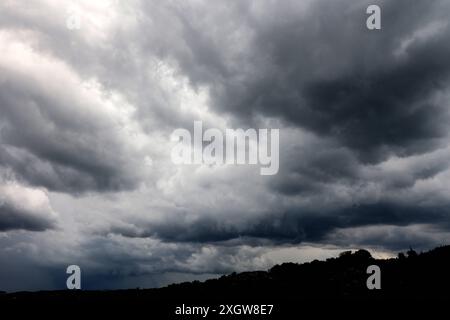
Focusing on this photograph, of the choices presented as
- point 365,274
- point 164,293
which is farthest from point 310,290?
point 164,293

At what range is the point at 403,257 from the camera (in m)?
68.2

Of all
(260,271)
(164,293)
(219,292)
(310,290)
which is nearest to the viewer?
(310,290)

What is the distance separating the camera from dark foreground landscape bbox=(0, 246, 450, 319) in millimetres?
46031

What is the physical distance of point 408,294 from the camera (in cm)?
4988

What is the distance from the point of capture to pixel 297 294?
189ft

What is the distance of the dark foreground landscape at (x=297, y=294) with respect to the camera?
151 feet

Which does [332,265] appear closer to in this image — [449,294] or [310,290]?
[310,290]

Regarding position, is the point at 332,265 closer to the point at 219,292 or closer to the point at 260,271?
the point at 260,271
